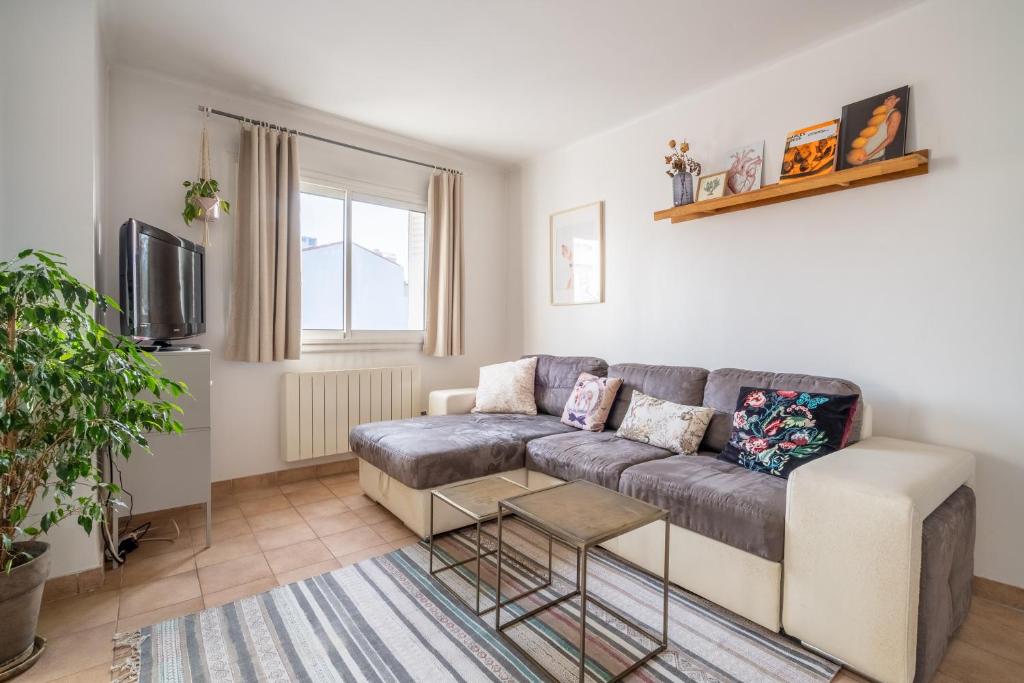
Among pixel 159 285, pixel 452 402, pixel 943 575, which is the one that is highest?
pixel 159 285

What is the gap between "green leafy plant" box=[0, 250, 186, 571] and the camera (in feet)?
4.67

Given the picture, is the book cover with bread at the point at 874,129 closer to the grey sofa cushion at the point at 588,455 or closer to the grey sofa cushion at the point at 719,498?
the grey sofa cushion at the point at 719,498

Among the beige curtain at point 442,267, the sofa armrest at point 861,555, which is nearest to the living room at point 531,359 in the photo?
the sofa armrest at point 861,555

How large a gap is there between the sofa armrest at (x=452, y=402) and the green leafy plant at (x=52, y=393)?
1933 mm

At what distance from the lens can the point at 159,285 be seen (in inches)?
91.6

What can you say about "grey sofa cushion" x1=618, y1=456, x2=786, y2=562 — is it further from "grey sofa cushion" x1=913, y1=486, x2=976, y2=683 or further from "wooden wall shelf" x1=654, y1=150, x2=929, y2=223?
"wooden wall shelf" x1=654, y1=150, x2=929, y2=223

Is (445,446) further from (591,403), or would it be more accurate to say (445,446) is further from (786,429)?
(786,429)

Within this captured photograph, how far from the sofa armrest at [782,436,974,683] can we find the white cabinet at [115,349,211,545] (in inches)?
101

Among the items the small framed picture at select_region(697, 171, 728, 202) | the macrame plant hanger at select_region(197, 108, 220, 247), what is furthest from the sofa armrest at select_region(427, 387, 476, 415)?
the small framed picture at select_region(697, 171, 728, 202)

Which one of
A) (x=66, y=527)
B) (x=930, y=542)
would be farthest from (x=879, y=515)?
(x=66, y=527)

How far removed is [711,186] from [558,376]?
5.17 ft

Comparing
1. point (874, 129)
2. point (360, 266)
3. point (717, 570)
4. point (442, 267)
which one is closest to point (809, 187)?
point (874, 129)

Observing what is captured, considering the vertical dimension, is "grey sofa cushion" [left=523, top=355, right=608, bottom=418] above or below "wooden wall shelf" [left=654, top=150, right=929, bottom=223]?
below

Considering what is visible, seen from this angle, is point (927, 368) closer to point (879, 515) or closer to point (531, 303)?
point (879, 515)
